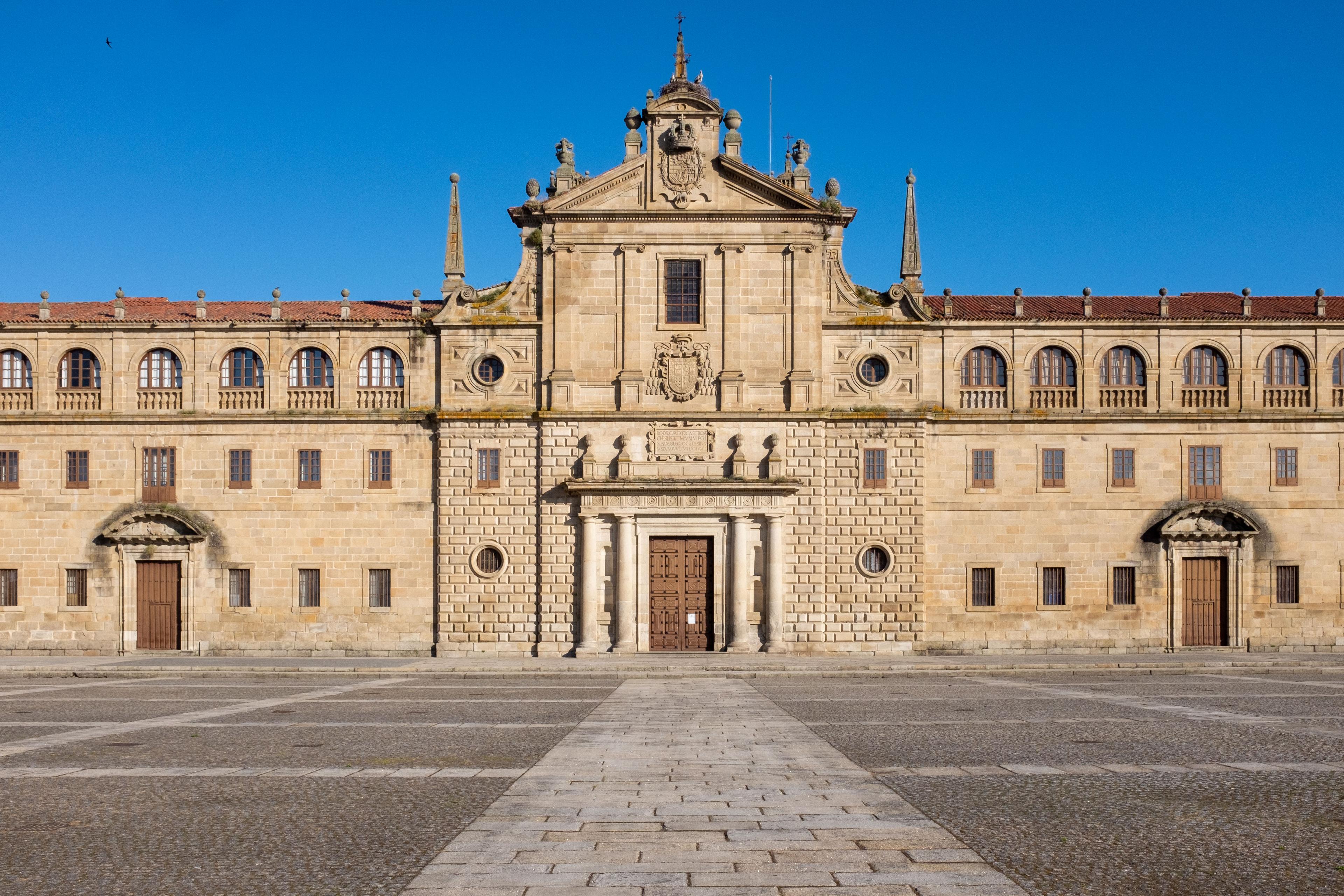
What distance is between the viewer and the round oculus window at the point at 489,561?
3788cm

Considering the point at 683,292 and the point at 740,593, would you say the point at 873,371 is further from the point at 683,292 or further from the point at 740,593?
the point at 740,593

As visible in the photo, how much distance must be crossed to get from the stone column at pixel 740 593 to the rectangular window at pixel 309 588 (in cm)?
1411

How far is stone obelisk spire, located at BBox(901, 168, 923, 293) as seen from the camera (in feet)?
131

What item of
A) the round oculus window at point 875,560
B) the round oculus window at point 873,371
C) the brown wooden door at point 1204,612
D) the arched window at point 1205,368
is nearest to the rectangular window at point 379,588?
the round oculus window at point 875,560

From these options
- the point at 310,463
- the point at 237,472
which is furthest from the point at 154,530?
the point at 310,463

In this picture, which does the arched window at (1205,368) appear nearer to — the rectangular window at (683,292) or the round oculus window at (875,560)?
the round oculus window at (875,560)

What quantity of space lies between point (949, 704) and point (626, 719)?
23.1 ft

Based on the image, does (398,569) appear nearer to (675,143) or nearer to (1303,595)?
(675,143)

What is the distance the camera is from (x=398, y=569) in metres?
38.5

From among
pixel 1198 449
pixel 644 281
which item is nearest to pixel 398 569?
pixel 644 281

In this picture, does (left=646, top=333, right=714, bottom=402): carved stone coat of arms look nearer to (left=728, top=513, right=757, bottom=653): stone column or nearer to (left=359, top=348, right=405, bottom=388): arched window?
(left=728, top=513, right=757, bottom=653): stone column

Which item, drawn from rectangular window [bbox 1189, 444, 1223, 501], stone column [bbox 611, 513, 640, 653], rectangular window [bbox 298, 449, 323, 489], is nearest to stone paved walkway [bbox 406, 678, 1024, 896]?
stone column [bbox 611, 513, 640, 653]

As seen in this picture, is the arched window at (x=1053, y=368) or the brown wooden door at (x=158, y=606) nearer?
the brown wooden door at (x=158, y=606)

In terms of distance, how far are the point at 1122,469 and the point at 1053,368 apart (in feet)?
13.7
